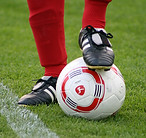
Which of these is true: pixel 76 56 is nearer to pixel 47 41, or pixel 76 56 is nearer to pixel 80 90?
pixel 47 41

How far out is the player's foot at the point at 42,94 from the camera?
3021 mm

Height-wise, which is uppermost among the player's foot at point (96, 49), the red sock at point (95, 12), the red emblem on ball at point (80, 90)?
the red sock at point (95, 12)

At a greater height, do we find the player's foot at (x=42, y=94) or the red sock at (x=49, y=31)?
the red sock at (x=49, y=31)

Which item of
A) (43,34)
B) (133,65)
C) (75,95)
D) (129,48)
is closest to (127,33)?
(129,48)

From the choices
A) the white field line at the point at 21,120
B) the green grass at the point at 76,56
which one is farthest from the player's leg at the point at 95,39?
the white field line at the point at 21,120

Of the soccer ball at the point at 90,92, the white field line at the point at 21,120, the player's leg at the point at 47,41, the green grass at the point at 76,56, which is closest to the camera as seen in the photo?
the white field line at the point at 21,120

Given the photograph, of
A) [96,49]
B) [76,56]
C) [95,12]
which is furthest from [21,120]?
[76,56]

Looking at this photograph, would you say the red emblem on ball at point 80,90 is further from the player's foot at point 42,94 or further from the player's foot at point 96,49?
the player's foot at point 42,94

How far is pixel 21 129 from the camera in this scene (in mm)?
2475

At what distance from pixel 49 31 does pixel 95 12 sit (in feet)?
1.49

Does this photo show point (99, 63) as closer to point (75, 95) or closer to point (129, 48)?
point (75, 95)

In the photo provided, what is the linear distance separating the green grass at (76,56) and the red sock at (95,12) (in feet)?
2.50

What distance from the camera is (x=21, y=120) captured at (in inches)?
105

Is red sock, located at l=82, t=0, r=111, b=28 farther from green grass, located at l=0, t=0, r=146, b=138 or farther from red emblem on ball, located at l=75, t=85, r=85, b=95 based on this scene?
green grass, located at l=0, t=0, r=146, b=138
